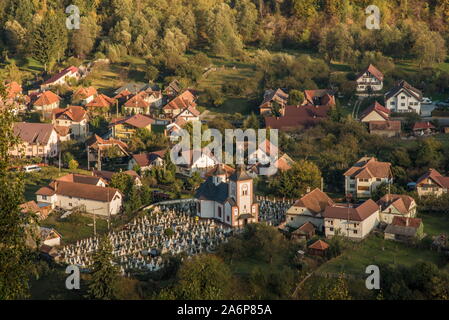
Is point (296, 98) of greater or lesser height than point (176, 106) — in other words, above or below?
above

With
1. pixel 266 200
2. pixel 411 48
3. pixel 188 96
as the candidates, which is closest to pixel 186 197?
pixel 266 200

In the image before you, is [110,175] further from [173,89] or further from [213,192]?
Answer: [173,89]

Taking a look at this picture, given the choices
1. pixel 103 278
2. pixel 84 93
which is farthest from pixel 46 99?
pixel 103 278

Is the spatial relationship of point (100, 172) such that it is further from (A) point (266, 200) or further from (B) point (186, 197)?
(A) point (266, 200)

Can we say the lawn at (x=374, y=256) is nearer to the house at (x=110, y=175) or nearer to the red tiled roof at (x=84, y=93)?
the house at (x=110, y=175)
